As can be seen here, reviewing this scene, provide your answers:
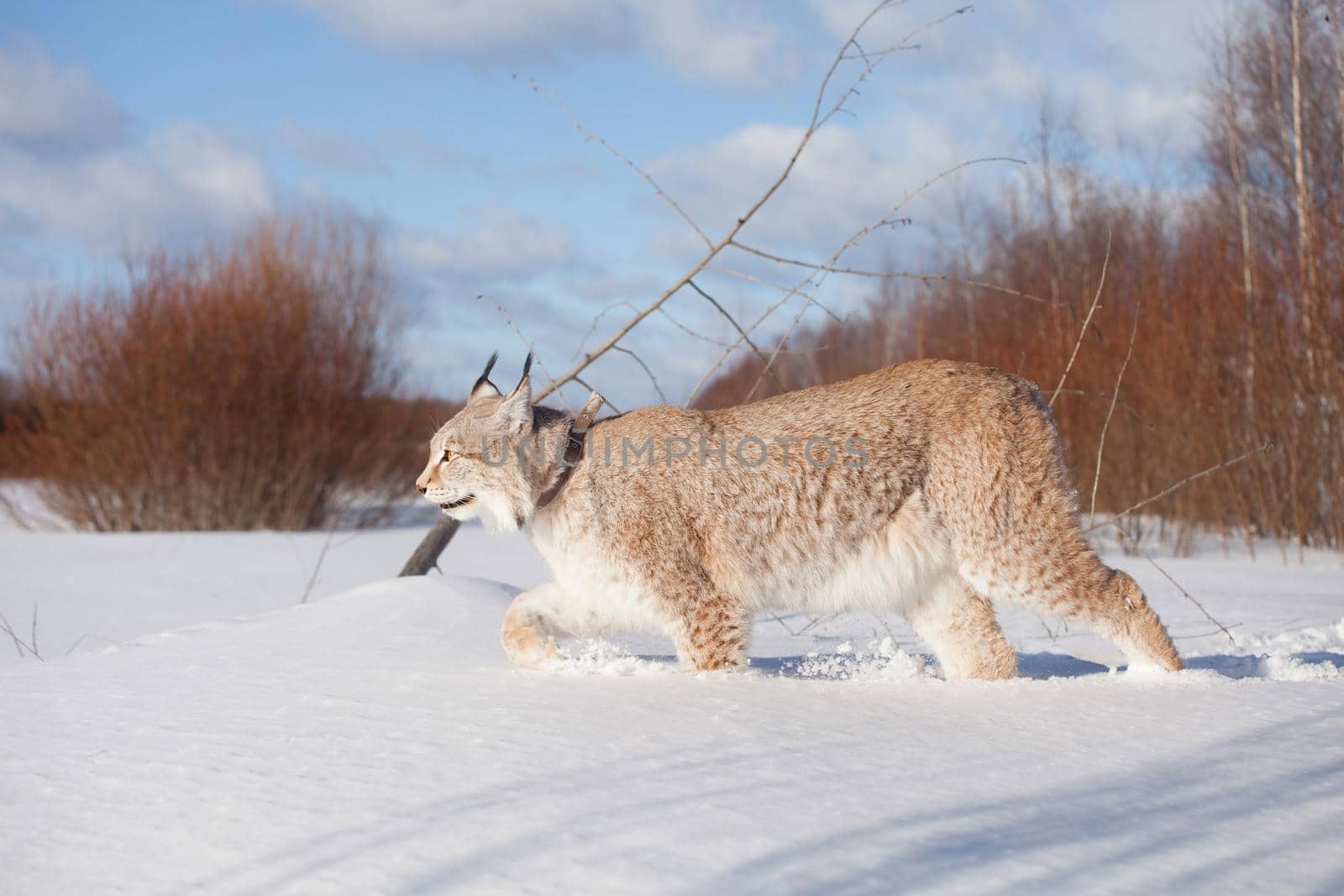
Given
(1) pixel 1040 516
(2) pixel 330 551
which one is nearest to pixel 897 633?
(1) pixel 1040 516

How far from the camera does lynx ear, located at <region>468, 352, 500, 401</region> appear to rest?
187 inches

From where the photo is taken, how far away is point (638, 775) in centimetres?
273

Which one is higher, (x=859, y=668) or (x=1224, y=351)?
(x=1224, y=351)

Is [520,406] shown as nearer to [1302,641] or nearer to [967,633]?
[967,633]

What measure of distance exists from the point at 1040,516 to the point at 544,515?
6.60ft

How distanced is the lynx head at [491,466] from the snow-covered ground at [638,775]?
0.64m

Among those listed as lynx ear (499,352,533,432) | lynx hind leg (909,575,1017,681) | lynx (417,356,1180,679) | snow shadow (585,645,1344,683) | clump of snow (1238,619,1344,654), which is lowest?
clump of snow (1238,619,1344,654)

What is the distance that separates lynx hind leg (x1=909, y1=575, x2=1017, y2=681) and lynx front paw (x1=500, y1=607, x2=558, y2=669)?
1632 mm

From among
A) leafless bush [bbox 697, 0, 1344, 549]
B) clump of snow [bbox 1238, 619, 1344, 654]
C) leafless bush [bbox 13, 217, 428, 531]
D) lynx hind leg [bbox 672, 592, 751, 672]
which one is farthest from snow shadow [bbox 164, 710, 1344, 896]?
leafless bush [bbox 13, 217, 428, 531]

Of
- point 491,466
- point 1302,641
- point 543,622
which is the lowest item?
point 1302,641

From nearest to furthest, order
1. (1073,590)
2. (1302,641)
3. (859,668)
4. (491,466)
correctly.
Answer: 1. (1073,590)
2. (491,466)
3. (859,668)
4. (1302,641)

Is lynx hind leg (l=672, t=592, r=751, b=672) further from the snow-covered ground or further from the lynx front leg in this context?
the lynx front leg

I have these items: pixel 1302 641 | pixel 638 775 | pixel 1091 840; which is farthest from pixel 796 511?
pixel 1302 641

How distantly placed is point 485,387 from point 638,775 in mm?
2450
